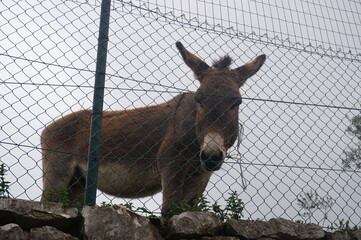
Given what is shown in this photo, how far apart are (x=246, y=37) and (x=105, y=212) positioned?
2.24 m

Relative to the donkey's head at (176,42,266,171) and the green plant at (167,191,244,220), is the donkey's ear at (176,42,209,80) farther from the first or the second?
the green plant at (167,191,244,220)

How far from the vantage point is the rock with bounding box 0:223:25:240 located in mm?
2766

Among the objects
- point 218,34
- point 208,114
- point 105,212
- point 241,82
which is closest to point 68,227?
point 105,212

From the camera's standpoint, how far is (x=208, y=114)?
5.35 meters

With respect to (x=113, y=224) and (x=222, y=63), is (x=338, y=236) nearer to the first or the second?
(x=113, y=224)

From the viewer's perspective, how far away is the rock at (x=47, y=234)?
2.89m

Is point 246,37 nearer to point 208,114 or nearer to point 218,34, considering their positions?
point 218,34

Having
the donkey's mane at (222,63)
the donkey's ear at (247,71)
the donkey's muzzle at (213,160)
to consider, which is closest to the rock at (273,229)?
the donkey's muzzle at (213,160)

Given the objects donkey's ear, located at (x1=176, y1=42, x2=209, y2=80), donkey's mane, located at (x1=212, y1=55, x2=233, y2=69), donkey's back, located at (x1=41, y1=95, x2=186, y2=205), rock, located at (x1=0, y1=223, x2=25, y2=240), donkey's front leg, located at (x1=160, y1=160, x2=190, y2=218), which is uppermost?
donkey's mane, located at (x1=212, y1=55, x2=233, y2=69)

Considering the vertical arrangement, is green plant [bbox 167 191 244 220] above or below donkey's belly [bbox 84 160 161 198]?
below

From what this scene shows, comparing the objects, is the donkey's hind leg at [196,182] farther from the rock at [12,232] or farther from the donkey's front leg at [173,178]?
the rock at [12,232]

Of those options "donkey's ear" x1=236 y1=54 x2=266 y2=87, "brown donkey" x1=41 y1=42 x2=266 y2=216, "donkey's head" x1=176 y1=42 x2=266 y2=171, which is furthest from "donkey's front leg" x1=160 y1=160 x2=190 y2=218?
"donkey's ear" x1=236 y1=54 x2=266 y2=87

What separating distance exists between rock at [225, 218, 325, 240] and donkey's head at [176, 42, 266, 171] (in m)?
1.20

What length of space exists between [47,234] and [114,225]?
42cm
